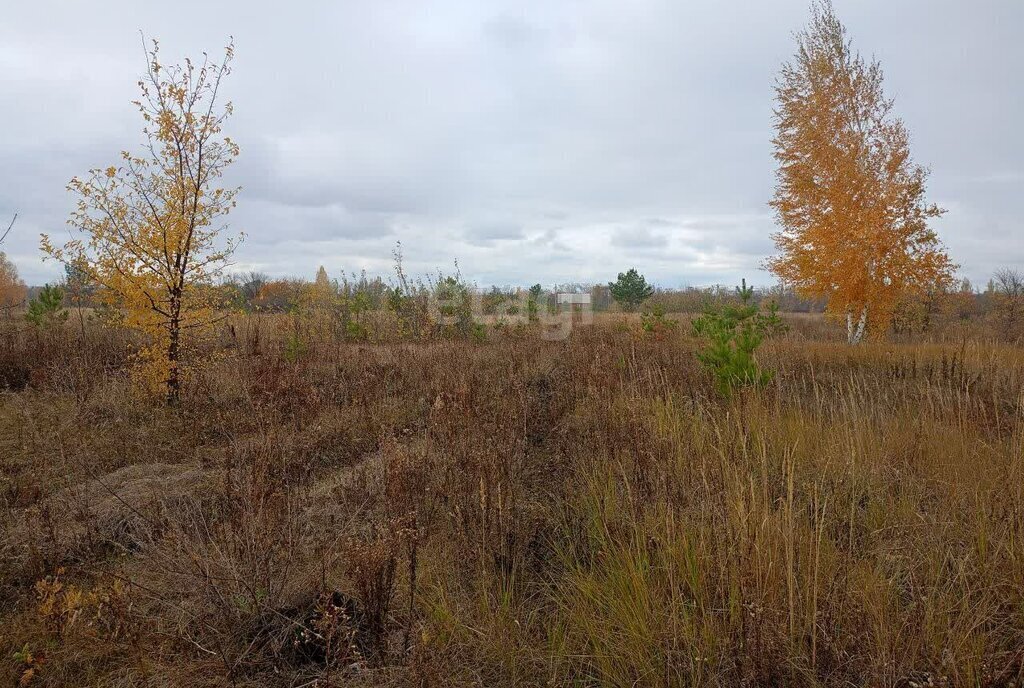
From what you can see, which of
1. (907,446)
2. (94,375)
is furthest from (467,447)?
(94,375)

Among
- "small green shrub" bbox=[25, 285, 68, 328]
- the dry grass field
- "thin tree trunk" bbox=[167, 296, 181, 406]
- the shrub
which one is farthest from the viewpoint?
the shrub

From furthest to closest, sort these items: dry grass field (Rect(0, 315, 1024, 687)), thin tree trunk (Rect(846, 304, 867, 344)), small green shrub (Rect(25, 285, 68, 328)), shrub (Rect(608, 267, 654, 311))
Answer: shrub (Rect(608, 267, 654, 311))
thin tree trunk (Rect(846, 304, 867, 344))
small green shrub (Rect(25, 285, 68, 328))
dry grass field (Rect(0, 315, 1024, 687))

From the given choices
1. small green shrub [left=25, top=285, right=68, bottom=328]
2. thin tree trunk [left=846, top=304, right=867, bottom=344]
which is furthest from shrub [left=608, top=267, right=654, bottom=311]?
small green shrub [left=25, top=285, right=68, bottom=328]

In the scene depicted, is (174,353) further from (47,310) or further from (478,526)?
(47,310)

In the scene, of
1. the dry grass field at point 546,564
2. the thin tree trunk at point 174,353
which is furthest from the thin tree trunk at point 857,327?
the thin tree trunk at point 174,353

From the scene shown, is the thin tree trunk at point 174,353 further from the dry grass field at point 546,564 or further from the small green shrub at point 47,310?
the small green shrub at point 47,310

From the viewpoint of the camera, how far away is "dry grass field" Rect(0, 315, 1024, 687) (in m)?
1.92

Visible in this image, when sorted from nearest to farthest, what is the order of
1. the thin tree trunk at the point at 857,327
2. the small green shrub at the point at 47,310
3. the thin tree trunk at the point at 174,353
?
the thin tree trunk at the point at 174,353 → the small green shrub at the point at 47,310 → the thin tree trunk at the point at 857,327

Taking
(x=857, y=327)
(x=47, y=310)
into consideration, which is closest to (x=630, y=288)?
(x=857, y=327)

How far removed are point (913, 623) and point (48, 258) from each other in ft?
26.3

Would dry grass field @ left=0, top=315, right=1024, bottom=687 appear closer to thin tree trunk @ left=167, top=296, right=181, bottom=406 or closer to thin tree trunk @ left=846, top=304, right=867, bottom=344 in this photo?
thin tree trunk @ left=167, top=296, right=181, bottom=406

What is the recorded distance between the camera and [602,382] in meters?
4.73

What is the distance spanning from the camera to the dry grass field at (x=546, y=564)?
6.31 ft

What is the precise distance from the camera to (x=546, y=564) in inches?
112
